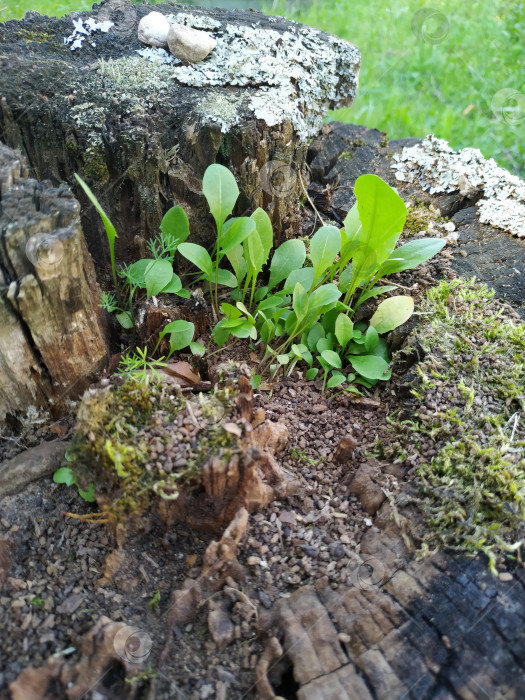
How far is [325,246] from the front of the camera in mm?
1822

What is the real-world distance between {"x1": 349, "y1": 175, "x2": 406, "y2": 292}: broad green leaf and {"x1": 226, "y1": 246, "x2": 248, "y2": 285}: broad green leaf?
39 cm

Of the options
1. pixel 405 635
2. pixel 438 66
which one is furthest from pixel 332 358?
pixel 438 66

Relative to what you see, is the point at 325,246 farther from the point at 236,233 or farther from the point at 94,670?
the point at 94,670

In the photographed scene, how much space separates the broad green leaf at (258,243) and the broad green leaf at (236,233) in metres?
0.04

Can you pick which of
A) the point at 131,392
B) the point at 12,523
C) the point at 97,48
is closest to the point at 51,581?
the point at 12,523

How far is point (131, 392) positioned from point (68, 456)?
8.3 inches

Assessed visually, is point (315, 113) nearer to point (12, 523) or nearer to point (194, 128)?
point (194, 128)

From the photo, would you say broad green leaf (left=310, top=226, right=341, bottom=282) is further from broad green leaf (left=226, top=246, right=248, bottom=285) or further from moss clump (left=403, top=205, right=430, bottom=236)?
moss clump (left=403, top=205, right=430, bottom=236)

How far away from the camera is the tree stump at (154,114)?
5.86 ft

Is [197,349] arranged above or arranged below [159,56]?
below

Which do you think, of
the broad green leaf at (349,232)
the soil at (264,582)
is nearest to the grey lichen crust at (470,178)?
the broad green leaf at (349,232)

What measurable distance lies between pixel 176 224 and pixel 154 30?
855mm

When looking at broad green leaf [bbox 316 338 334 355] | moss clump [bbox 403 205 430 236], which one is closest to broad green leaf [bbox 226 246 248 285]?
broad green leaf [bbox 316 338 334 355]

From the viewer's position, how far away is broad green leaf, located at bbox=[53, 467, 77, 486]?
1.48 meters
